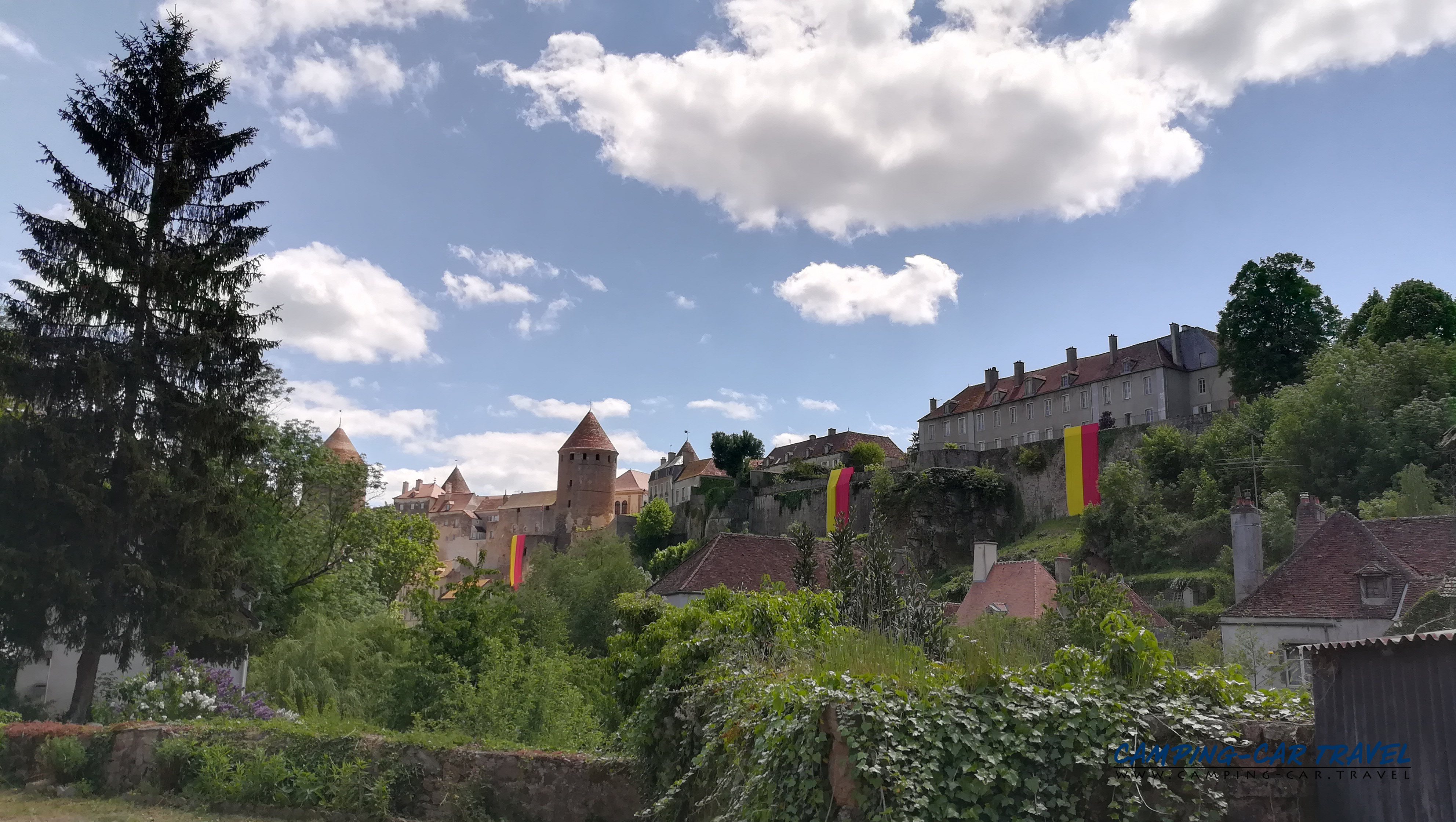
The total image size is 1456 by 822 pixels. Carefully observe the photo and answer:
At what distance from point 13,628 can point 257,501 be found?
8727 millimetres

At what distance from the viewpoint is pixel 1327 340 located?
49.1 meters

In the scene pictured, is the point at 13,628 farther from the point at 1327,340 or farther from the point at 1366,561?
the point at 1327,340

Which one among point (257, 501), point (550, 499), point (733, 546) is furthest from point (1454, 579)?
point (550, 499)

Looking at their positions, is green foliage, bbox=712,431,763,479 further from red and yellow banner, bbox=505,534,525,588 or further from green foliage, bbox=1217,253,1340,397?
green foliage, bbox=1217,253,1340,397

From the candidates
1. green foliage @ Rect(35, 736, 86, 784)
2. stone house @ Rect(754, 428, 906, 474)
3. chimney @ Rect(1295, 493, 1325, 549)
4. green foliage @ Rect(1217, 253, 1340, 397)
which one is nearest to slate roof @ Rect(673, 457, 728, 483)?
stone house @ Rect(754, 428, 906, 474)

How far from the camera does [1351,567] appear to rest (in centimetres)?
2017

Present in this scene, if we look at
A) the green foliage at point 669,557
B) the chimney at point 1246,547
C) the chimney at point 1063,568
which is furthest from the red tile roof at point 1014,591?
the green foliage at point 669,557

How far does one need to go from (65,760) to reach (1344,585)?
72.7ft

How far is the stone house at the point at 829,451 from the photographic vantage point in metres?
73.5

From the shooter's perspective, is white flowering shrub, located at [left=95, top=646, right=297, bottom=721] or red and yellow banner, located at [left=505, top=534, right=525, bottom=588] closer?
white flowering shrub, located at [left=95, top=646, right=297, bottom=721]

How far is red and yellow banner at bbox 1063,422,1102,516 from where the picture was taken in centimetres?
4838

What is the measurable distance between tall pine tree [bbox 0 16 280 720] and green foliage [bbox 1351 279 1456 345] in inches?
1856

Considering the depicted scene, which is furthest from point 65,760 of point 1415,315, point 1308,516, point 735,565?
point 1415,315

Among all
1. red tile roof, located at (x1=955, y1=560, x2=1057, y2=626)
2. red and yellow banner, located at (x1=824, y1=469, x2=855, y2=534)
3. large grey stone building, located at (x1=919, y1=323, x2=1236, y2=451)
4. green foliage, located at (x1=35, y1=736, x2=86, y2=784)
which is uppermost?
large grey stone building, located at (x1=919, y1=323, x2=1236, y2=451)
